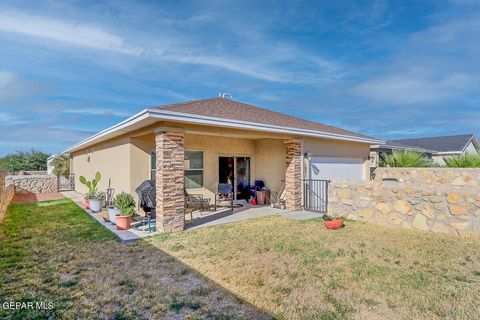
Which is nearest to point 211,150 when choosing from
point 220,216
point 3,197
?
point 220,216

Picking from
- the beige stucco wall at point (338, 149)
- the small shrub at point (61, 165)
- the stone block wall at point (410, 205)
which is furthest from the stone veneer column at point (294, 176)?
the small shrub at point (61, 165)

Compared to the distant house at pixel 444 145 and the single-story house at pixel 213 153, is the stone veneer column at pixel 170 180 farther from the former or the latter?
the distant house at pixel 444 145

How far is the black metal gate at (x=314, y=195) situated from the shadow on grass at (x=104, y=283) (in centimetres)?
632

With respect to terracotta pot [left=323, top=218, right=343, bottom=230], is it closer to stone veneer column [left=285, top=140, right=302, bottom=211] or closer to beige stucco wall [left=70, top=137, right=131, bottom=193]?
stone veneer column [left=285, top=140, right=302, bottom=211]

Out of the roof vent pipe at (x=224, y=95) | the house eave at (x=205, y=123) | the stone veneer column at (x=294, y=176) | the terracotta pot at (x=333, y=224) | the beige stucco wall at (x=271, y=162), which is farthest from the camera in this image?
the roof vent pipe at (x=224, y=95)

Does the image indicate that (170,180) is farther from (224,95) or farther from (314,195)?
(224,95)

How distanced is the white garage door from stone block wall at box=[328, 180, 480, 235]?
6.73 feet

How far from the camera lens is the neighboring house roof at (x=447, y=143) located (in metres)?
22.3

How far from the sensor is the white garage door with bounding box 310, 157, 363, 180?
10852 millimetres

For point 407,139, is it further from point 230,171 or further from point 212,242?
point 212,242

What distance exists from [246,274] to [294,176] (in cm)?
619

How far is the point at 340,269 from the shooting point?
14.4 feet

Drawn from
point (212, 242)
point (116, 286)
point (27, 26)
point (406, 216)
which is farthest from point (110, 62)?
point (406, 216)

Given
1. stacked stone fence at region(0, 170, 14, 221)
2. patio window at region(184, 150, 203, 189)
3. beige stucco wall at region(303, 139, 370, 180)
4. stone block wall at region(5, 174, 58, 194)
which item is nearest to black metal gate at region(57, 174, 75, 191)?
stone block wall at region(5, 174, 58, 194)
